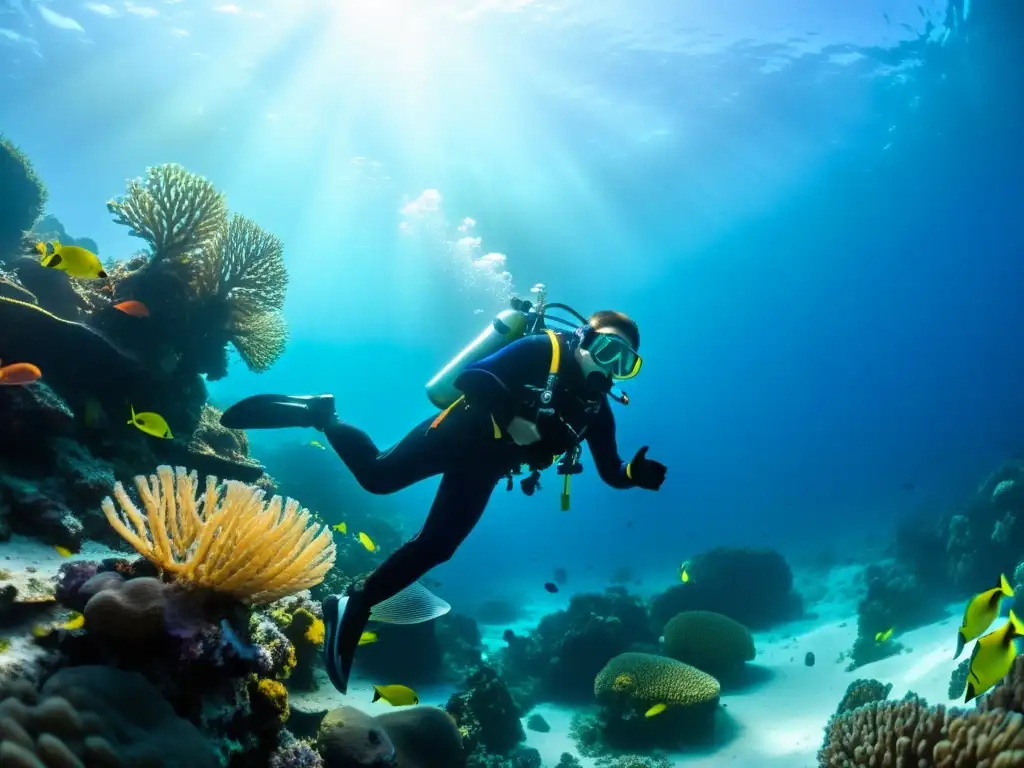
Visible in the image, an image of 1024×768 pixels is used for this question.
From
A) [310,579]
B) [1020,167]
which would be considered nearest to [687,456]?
[1020,167]

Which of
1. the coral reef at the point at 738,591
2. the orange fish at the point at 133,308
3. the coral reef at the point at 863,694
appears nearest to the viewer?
the orange fish at the point at 133,308

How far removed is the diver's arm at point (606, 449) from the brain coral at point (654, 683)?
18.5ft

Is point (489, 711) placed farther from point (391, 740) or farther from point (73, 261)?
point (73, 261)

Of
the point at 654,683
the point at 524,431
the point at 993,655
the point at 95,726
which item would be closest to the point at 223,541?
the point at 95,726

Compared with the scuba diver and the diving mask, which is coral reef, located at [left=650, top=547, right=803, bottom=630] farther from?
the diving mask

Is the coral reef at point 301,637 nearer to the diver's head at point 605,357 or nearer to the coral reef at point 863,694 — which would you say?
the diver's head at point 605,357

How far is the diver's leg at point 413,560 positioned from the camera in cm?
411

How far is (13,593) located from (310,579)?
56.0 inches

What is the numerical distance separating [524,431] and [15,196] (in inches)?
587

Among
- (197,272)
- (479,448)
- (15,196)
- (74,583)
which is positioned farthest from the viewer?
(15,196)

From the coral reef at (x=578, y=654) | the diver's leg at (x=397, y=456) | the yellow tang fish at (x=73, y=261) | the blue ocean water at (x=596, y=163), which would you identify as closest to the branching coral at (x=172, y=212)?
the yellow tang fish at (x=73, y=261)

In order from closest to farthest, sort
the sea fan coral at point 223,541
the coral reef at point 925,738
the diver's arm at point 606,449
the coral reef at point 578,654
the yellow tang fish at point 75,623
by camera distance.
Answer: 1. the yellow tang fish at point 75,623
2. the sea fan coral at point 223,541
3. the coral reef at point 925,738
4. the diver's arm at point 606,449
5. the coral reef at point 578,654

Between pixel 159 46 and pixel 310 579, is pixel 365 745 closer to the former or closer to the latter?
pixel 310 579

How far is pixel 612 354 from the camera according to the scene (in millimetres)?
4297
